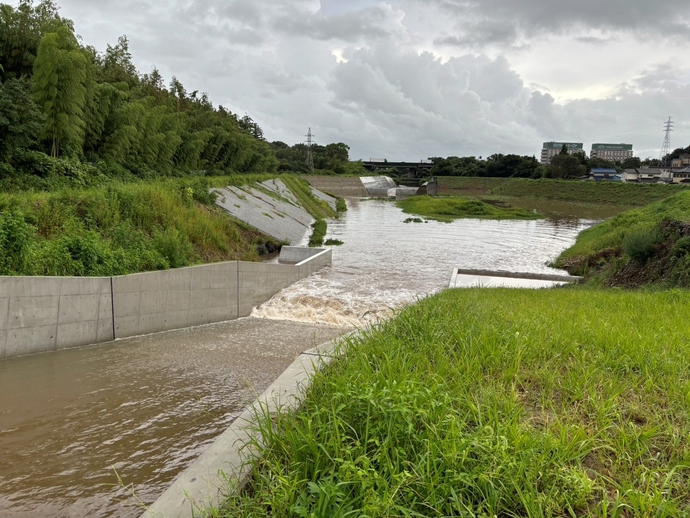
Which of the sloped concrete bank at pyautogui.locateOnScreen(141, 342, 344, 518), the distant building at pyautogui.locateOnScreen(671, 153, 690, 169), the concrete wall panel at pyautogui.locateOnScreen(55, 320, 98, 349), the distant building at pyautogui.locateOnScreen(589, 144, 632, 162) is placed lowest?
the concrete wall panel at pyautogui.locateOnScreen(55, 320, 98, 349)

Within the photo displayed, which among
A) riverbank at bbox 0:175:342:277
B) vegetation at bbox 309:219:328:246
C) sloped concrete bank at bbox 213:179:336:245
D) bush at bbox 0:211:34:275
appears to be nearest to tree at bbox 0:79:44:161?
riverbank at bbox 0:175:342:277

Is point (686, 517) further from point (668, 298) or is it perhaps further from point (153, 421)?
point (668, 298)

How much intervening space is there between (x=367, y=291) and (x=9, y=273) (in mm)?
9481

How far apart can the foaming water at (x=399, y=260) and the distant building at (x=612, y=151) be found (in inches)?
6466

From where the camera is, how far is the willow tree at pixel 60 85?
48.0ft

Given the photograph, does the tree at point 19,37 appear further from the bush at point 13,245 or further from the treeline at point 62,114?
the bush at point 13,245

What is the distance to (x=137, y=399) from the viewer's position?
21.2ft

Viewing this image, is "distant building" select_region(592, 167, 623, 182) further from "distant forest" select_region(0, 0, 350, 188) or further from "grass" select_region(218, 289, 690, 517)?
"grass" select_region(218, 289, 690, 517)

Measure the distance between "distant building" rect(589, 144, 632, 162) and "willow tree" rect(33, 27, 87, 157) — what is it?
197m

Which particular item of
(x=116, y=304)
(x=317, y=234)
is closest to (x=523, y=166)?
(x=317, y=234)

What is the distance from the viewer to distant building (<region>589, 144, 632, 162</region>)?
177250 millimetres

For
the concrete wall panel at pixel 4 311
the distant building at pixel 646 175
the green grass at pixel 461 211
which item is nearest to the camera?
the concrete wall panel at pixel 4 311

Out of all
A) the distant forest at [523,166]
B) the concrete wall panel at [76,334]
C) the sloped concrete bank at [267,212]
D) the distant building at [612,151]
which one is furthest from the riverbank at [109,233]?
the distant building at [612,151]

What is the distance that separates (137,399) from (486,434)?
533 cm
